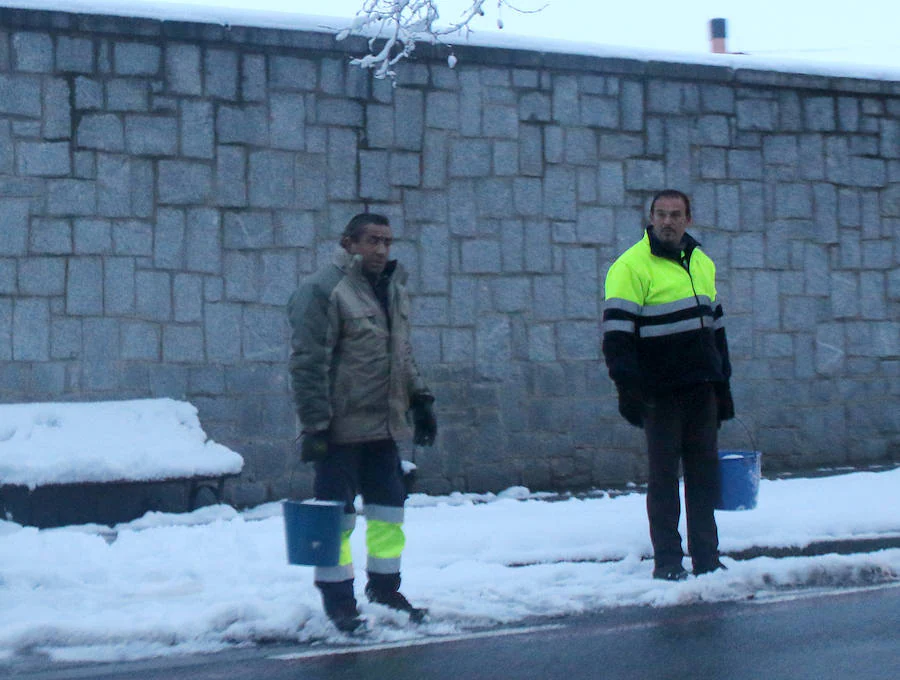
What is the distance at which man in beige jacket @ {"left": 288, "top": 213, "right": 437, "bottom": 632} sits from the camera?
5.41 meters

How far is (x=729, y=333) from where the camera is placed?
10.6m

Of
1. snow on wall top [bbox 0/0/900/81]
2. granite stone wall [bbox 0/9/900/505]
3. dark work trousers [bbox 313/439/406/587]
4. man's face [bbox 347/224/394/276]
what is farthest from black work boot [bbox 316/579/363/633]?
snow on wall top [bbox 0/0/900/81]

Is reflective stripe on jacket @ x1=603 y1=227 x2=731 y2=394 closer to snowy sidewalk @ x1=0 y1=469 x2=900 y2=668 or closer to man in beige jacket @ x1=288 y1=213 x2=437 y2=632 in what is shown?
snowy sidewalk @ x1=0 y1=469 x2=900 y2=668

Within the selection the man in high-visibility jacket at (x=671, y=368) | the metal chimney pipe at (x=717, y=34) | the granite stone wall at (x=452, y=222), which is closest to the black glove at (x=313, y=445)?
the man in high-visibility jacket at (x=671, y=368)

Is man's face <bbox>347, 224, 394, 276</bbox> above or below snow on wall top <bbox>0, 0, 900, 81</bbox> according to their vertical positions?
below

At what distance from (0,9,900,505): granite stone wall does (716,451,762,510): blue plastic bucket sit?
2.73 meters

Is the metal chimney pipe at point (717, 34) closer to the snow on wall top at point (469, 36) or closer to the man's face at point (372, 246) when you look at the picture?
the snow on wall top at point (469, 36)

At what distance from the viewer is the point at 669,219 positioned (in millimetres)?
6430

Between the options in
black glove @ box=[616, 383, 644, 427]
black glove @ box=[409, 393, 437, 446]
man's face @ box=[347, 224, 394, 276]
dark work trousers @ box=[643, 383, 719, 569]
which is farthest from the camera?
dark work trousers @ box=[643, 383, 719, 569]

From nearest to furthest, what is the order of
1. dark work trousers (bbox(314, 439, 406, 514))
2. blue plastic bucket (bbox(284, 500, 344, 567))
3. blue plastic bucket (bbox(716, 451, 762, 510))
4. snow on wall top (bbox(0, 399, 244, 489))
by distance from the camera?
blue plastic bucket (bbox(284, 500, 344, 567)), dark work trousers (bbox(314, 439, 406, 514)), blue plastic bucket (bbox(716, 451, 762, 510)), snow on wall top (bbox(0, 399, 244, 489))

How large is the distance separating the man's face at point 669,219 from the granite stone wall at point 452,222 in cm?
324

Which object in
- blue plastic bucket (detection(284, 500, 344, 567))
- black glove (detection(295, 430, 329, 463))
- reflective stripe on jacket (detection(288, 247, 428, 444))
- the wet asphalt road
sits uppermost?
reflective stripe on jacket (detection(288, 247, 428, 444))

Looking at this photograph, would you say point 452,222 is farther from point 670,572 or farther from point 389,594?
point 389,594

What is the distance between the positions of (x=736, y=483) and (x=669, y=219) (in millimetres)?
1358
